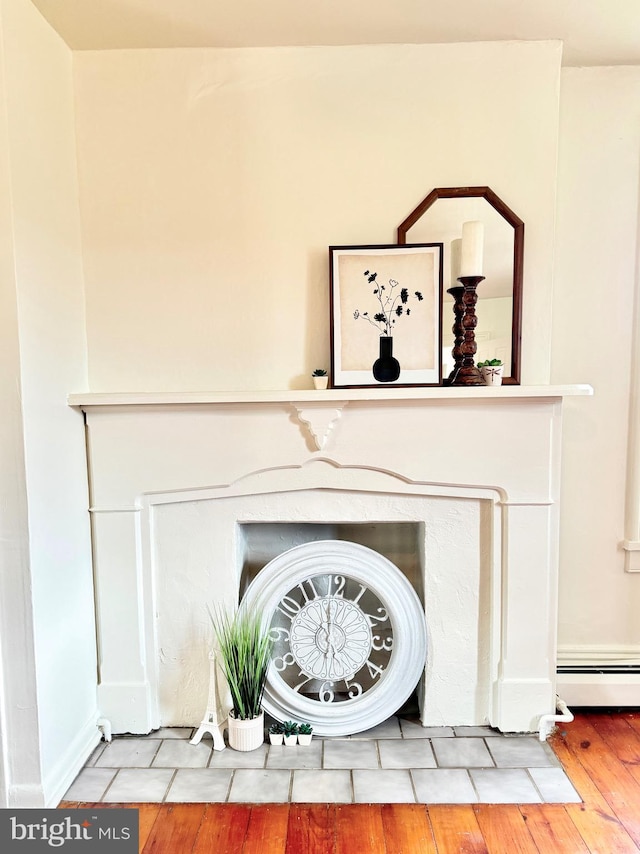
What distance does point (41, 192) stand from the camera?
1644 mm

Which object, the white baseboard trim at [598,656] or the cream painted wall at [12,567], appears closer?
the cream painted wall at [12,567]

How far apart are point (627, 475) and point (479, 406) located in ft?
2.36

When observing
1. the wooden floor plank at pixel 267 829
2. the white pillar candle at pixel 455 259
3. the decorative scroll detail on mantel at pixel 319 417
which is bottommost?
the wooden floor plank at pixel 267 829

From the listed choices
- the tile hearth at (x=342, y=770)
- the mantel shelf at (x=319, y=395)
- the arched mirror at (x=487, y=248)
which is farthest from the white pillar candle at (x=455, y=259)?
the tile hearth at (x=342, y=770)

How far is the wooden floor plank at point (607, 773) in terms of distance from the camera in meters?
1.58

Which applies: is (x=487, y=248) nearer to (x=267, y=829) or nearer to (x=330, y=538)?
(x=330, y=538)

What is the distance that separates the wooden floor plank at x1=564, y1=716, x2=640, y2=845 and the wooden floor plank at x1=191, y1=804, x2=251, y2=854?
1040mm

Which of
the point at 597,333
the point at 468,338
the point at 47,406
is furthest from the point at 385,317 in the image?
the point at 47,406

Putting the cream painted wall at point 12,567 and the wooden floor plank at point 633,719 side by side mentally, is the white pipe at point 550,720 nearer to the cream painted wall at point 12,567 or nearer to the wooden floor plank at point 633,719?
the wooden floor plank at point 633,719

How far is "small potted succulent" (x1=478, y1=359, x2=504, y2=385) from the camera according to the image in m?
1.82

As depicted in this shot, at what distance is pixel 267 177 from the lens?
186cm

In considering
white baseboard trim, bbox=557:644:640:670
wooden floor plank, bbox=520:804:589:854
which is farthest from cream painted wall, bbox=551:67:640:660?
wooden floor plank, bbox=520:804:589:854

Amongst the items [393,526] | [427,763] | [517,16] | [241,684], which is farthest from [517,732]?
[517,16]

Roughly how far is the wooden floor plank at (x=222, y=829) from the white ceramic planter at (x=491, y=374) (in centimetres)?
146
